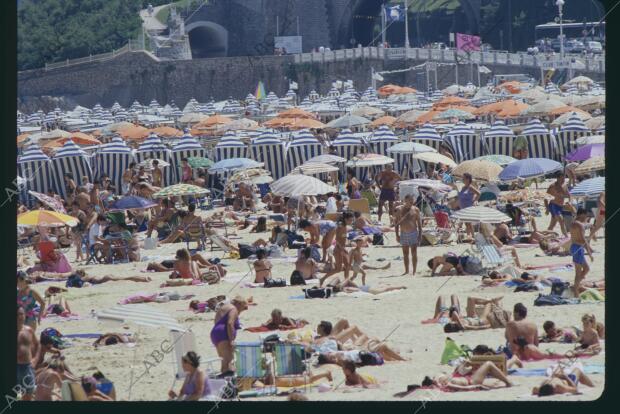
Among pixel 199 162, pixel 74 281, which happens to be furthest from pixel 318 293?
pixel 199 162

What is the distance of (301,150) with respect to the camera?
88.0 feet

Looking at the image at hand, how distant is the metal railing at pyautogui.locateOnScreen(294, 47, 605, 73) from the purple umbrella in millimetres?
25049

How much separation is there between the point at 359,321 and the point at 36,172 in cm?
1315

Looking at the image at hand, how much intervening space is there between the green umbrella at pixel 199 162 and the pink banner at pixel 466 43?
1234 inches

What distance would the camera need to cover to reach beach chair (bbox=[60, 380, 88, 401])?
1050 centimetres

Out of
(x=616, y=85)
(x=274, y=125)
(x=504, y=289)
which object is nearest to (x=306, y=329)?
(x=504, y=289)

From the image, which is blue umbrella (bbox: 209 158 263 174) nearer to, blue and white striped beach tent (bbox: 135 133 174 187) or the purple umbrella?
blue and white striped beach tent (bbox: 135 133 174 187)

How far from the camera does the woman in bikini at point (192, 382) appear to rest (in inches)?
409

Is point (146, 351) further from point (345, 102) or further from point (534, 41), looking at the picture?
point (534, 41)

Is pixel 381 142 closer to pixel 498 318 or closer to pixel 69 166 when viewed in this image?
pixel 69 166

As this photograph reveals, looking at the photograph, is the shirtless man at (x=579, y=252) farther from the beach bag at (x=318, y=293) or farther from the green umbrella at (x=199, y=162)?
the green umbrella at (x=199, y=162)

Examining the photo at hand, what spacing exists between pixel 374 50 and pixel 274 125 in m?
27.8

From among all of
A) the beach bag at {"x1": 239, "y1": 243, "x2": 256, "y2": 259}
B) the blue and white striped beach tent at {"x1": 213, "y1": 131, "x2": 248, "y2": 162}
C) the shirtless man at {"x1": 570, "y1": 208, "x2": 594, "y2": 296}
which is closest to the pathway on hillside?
the blue and white striped beach tent at {"x1": 213, "y1": 131, "x2": 248, "y2": 162}

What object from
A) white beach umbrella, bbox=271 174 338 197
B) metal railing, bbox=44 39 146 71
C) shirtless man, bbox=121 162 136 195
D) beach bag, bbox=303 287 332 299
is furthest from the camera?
metal railing, bbox=44 39 146 71
